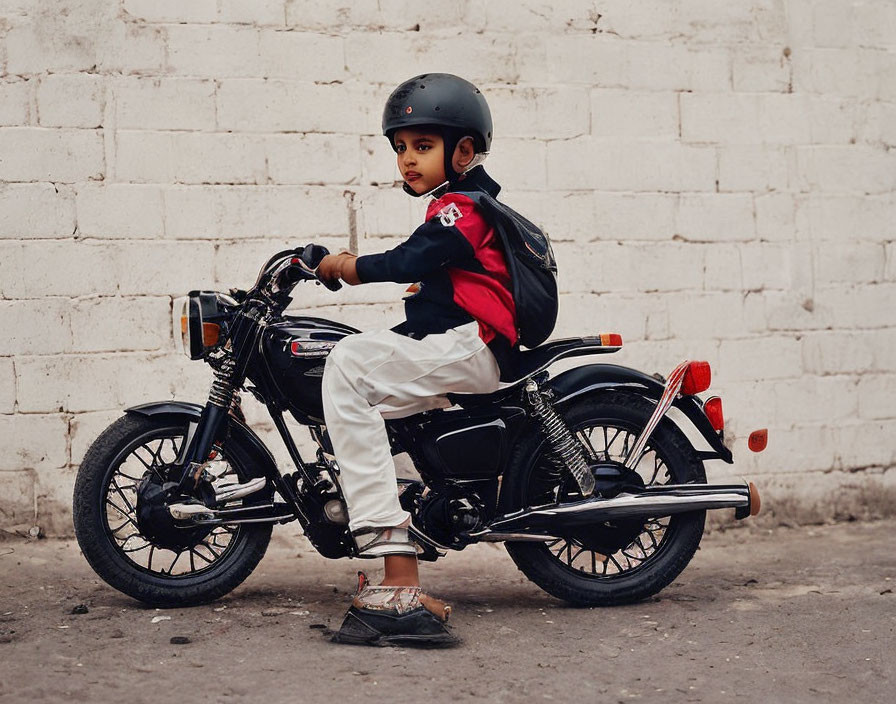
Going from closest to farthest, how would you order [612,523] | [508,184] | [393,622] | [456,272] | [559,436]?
[393,622] < [456,272] < [559,436] < [612,523] < [508,184]

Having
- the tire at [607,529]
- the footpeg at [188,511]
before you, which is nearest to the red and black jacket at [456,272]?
the tire at [607,529]

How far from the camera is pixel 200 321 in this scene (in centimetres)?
373

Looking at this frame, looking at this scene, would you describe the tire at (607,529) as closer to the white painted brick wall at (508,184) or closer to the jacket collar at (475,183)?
the jacket collar at (475,183)

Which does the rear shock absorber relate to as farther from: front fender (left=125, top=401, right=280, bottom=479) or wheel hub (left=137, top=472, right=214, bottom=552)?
wheel hub (left=137, top=472, right=214, bottom=552)

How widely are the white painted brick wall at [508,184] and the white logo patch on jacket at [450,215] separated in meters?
1.43

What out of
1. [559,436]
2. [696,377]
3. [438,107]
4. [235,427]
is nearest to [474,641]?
[559,436]

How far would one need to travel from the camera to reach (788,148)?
17.8 feet

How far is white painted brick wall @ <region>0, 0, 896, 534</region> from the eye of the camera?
480cm

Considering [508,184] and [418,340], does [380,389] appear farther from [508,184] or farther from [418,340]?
[508,184]

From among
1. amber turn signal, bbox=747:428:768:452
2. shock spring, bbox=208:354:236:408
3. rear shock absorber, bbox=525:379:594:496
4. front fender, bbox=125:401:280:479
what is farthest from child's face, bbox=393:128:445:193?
amber turn signal, bbox=747:428:768:452

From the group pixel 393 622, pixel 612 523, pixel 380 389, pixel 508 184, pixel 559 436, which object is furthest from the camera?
pixel 508 184

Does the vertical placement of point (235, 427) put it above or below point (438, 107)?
below

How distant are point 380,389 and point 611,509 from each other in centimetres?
89

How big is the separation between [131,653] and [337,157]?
7.85 ft
